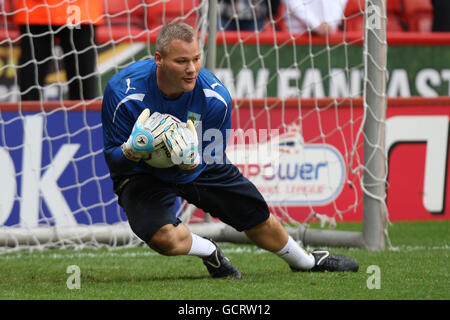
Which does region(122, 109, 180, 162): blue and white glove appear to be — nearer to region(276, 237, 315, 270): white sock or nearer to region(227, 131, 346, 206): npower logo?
region(276, 237, 315, 270): white sock

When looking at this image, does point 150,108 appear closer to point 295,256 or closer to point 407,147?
point 295,256

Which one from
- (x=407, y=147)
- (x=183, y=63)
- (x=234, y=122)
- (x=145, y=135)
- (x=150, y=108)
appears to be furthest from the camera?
(x=407, y=147)

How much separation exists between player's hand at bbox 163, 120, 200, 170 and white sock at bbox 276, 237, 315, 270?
2.76 feet

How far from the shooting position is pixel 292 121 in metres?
6.61

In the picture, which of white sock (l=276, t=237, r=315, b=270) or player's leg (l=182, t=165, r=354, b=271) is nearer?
player's leg (l=182, t=165, r=354, b=271)

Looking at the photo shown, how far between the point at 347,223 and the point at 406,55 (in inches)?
63.2

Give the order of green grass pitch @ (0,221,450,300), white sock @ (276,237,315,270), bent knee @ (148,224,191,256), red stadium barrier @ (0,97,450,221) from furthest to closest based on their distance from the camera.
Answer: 1. red stadium barrier @ (0,97,450,221)
2. white sock @ (276,237,315,270)
3. bent knee @ (148,224,191,256)
4. green grass pitch @ (0,221,450,300)

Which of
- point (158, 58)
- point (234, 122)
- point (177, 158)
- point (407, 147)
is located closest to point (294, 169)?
point (234, 122)

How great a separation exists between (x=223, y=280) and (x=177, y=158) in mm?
798

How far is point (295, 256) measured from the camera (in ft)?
14.9

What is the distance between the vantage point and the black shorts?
14.0 feet

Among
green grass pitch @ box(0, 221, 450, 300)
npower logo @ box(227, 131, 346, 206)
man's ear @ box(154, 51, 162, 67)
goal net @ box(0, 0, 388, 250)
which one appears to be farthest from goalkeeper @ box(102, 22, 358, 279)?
npower logo @ box(227, 131, 346, 206)
